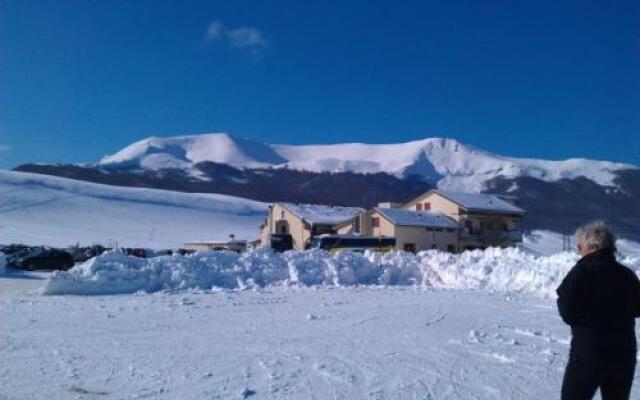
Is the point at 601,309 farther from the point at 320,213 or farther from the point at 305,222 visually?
the point at 320,213

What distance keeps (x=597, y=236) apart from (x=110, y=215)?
93.9 meters

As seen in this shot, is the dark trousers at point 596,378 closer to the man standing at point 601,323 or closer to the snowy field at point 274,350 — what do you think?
the man standing at point 601,323

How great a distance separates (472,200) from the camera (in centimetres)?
5759

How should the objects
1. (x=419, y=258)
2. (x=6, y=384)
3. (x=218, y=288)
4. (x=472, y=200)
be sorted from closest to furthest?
(x=6, y=384), (x=218, y=288), (x=419, y=258), (x=472, y=200)

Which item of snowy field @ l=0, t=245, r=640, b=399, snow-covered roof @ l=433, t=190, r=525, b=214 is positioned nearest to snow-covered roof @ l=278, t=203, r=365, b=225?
snow-covered roof @ l=433, t=190, r=525, b=214

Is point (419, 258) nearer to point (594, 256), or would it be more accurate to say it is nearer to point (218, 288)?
point (218, 288)

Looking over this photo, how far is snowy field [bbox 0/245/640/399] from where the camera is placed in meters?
6.32

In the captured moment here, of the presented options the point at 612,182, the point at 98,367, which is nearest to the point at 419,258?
the point at 98,367

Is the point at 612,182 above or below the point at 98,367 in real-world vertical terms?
above

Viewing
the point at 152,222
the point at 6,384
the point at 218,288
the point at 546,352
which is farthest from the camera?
the point at 152,222

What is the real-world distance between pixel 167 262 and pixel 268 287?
11.3 ft

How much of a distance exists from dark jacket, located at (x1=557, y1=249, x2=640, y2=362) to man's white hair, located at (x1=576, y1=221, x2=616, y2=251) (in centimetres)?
18

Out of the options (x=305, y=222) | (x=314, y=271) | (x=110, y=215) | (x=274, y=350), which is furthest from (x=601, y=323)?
(x=110, y=215)

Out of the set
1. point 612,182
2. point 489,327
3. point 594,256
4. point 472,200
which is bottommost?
point 489,327
